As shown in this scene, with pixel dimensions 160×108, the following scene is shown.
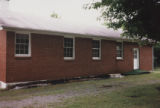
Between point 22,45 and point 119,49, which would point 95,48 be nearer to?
point 119,49

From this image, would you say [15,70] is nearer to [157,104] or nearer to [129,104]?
[129,104]

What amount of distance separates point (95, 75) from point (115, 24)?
7311 mm

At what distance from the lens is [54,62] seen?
1390cm

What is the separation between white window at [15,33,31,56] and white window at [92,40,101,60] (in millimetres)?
5968

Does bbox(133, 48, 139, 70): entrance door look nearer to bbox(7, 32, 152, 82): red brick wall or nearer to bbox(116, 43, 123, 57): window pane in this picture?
bbox(116, 43, 123, 57): window pane

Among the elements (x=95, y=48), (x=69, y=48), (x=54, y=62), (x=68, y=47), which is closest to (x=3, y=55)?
(x=54, y=62)

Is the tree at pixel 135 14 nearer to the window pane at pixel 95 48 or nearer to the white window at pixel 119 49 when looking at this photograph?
the window pane at pixel 95 48

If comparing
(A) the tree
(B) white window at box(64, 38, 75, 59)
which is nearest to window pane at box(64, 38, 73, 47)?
(B) white window at box(64, 38, 75, 59)

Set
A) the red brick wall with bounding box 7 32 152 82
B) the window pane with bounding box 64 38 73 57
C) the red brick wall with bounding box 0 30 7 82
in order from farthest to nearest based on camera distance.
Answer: the window pane with bounding box 64 38 73 57 → the red brick wall with bounding box 7 32 152 82 → the red brick wall with bounding box 0 30 7 82

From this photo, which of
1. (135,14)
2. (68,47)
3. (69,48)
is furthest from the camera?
(69,48)

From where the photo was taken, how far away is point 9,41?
1168 centimetres

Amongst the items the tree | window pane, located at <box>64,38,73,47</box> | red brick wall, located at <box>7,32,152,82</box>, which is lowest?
red brick wall, located at <box>7,32,152,82</box>

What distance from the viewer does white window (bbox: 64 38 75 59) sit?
14.7 meters

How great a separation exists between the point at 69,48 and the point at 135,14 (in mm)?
6573
